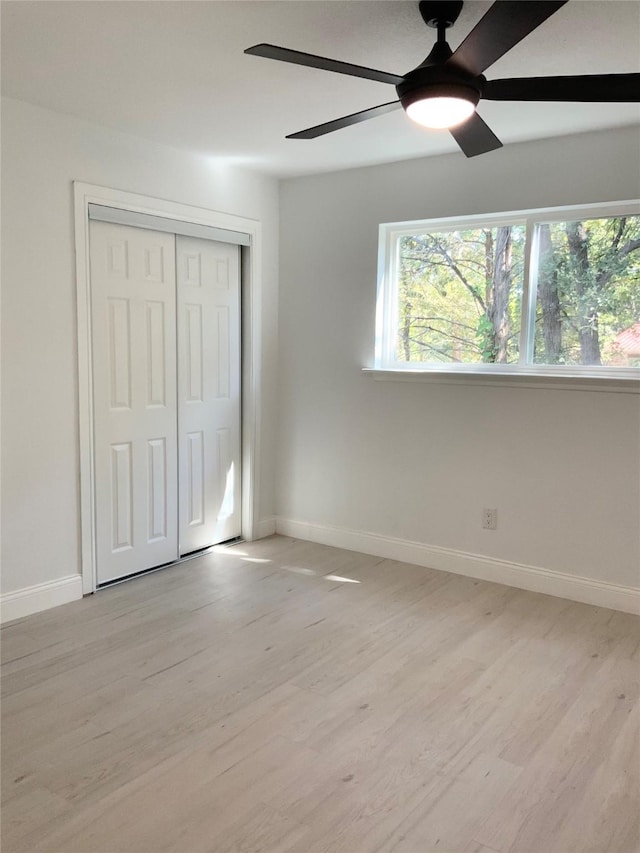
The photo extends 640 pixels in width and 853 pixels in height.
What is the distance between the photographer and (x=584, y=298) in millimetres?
3486

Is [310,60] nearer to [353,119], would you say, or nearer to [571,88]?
[353,119]

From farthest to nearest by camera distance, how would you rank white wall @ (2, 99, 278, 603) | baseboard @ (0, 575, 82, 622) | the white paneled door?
the white paneled door, baseboard @ (0, 575, 82, 622), white wall @ (2, 99, 278, 603)

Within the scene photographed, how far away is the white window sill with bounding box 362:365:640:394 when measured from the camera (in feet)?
10.8

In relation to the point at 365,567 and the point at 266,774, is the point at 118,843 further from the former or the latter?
the point at 365,567

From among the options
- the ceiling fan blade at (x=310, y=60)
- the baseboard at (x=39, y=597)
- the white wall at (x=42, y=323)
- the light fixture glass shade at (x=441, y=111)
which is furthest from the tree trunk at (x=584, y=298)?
the baseboard at (x=39, y=597)

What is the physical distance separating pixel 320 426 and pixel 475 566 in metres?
1.32

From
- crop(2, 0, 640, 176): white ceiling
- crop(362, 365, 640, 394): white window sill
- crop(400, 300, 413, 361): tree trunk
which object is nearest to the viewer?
crop(2, 0, 640, 176): white ceiling

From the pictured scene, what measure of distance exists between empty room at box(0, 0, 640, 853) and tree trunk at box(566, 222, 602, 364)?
0.02 metres

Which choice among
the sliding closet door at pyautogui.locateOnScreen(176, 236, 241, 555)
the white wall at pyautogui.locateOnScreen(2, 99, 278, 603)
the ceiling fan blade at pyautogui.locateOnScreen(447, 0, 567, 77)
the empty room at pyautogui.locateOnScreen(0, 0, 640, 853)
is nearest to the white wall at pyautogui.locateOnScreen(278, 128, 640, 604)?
the empty room at pyautogui.locateOnScreen(0, 0, 640, 853)

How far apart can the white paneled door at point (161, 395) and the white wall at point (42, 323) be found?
0.19 meters

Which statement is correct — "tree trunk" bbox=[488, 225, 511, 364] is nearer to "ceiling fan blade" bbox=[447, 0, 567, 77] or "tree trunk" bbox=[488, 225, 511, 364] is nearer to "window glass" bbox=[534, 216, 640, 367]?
"window glass" bbox=[534, 216, 640, 367]

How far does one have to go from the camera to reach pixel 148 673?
2.71 metres

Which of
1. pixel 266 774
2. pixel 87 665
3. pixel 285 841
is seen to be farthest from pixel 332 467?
pixel 285 841

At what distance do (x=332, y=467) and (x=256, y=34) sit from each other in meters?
2.65
